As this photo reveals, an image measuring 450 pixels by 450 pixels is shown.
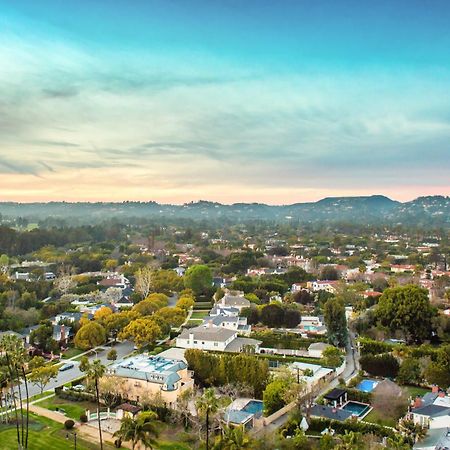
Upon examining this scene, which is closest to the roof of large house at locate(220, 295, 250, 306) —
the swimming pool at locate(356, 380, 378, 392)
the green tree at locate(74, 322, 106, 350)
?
the green tree at locate(74, 322, 106, 350)

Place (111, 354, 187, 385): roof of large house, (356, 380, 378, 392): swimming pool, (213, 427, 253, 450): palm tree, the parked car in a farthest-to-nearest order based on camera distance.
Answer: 1. the parked car
2. (356, 380, 378, 392): swimming pool
3. (111, 354, 187, 385): roof of large house
4. (213, 427, 253, 450): palm tree

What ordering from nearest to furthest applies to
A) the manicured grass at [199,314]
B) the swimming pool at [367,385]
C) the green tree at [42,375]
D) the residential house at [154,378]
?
the residential house at [154,378] < the green tree at [42,375] < the swimming pool at [367,385] < the manicured grass at [199,314]

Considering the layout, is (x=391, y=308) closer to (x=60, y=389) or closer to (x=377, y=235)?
(x=60, y=389)

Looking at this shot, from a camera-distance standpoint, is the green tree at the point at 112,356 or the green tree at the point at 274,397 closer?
the green tree at the point at 274,397

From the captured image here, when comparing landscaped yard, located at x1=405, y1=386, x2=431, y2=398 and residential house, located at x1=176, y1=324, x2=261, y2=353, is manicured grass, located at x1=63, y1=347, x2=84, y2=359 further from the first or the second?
landscaped yard, located at x1=405, y1=386, x2=431, y2=398

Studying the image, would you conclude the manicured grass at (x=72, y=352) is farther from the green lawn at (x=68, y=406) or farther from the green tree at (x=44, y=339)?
the green lawn at (x=68, y=406)

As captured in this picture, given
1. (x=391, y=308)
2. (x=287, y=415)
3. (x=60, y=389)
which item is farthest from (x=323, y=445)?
(x=391, y=308)

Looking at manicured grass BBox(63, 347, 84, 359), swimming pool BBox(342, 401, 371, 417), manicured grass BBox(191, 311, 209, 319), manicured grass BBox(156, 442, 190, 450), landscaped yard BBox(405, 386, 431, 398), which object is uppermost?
landscaped yard BBox(405, 386, 431, 398)

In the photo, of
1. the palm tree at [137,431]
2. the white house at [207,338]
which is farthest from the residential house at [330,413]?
the white house at [207,338]
